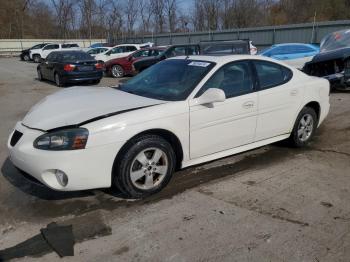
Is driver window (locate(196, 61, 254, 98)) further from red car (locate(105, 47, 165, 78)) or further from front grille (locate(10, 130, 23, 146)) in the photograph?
red car (locate(105, 47, 165, 78))

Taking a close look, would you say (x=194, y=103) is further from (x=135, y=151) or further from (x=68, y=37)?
(x=68, y=37)

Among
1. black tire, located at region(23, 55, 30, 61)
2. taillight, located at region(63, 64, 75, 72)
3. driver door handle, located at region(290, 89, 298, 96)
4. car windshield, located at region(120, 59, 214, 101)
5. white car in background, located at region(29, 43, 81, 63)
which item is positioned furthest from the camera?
black tire, located at region(23, 55, 30, 61)

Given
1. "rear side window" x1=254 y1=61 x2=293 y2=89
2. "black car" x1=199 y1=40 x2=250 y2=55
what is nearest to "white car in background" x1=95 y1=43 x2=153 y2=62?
"black car" x1=199 y1=40 x2=250 y2=55

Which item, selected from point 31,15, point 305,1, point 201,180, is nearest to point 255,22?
point 305,1

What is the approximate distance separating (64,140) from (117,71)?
15236mm

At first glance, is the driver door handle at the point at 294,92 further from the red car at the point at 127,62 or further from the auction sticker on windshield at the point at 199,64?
the red car at the point at 127,62

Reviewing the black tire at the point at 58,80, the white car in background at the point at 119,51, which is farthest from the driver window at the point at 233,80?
the white car in background at the point at 119,51

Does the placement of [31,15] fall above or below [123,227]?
above

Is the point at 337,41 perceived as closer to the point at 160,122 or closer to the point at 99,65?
the point at 99,65

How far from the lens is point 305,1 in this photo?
46.4 meters

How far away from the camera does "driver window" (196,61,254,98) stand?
4516mm

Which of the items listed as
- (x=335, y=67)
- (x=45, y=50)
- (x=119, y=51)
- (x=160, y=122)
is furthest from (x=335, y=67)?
(x=45, y=50)

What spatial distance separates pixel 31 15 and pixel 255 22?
3902cm

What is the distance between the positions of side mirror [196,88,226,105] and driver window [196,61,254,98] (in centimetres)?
15
